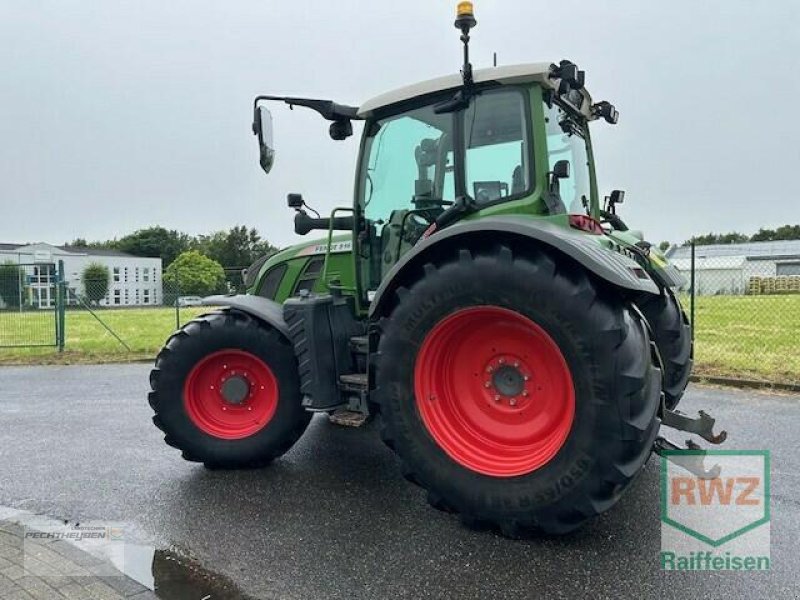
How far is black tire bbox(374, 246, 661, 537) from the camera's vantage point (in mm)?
2787

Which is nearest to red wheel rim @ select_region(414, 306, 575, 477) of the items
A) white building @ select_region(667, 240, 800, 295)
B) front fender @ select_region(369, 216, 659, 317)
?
front fender @ select_region(369, 216, 659, 317)

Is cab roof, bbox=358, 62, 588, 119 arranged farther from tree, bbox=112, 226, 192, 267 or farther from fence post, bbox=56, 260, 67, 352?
tree, bbox=112, 226, 192, 267

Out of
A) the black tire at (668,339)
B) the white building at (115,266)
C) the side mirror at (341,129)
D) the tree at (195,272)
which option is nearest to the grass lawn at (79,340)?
the side mirror at (341,129)

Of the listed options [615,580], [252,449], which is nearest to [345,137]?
[252,449]

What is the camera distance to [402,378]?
331cm

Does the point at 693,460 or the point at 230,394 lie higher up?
the point at 230,394

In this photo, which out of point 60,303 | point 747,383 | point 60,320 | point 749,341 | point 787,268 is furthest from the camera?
point 787,268

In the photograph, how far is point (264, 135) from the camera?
3990 mm

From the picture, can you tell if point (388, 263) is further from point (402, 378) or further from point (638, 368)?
point (638, 368)

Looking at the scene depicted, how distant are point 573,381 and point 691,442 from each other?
1296mm

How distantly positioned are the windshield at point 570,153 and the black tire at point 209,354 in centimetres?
217

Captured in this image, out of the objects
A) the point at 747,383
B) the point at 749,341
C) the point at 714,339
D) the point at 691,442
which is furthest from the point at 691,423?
the point at 714,339

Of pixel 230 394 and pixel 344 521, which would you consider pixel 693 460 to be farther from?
pixel 230 394

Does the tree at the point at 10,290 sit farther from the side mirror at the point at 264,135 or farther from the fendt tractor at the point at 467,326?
the side mirror at the point at 264,135
